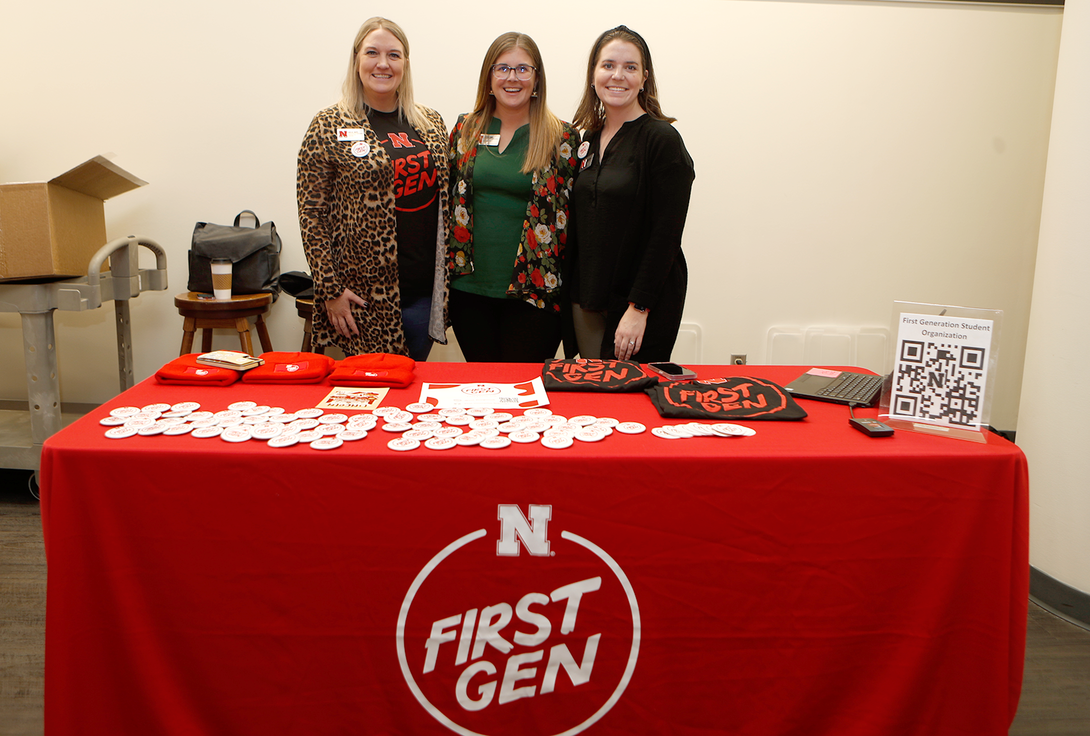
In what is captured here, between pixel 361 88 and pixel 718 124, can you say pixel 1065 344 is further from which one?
pixel 361 88

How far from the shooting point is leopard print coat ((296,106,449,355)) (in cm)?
204

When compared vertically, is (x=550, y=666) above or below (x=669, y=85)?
below

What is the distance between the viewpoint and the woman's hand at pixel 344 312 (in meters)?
2.13

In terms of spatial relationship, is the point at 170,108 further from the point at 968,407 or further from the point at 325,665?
the point at 968,407

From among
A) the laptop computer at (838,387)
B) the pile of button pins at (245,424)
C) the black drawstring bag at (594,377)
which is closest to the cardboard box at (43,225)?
the pile of button pins at (245,424)

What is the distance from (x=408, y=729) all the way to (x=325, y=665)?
0.17 meters

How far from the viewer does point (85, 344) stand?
10.6 feet

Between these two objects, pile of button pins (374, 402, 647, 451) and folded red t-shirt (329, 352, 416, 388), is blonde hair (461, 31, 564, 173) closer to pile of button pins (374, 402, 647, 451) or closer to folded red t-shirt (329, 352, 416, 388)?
folded red t-shirt (329, 352, 416, 388)

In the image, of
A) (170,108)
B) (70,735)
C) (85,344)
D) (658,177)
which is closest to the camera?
(70,735)

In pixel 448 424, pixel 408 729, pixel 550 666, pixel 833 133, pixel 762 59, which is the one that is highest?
pixel 762 59

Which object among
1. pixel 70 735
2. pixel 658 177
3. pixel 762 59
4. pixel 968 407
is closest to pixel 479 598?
pixel 70 735

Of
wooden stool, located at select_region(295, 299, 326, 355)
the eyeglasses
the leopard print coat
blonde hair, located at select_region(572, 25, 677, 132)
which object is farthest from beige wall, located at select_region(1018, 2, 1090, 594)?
wooden stool, located at select_region(295, 299, 326, 355)

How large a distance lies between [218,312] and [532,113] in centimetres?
149

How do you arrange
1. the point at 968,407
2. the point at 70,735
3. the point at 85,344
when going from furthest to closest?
the point at 85,344 < the point at 968,407 < the point at 70,735
